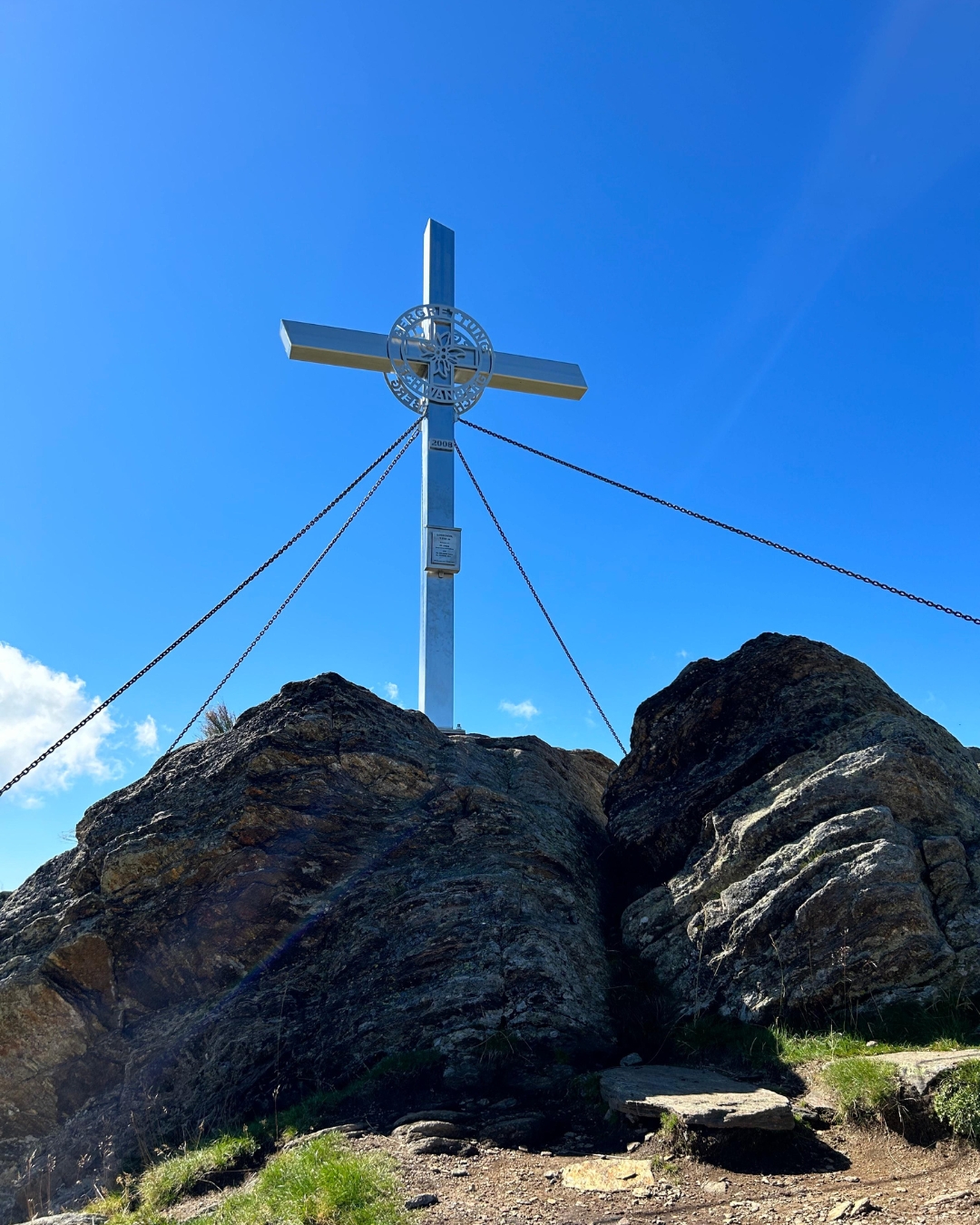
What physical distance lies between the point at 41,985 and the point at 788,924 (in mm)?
7674

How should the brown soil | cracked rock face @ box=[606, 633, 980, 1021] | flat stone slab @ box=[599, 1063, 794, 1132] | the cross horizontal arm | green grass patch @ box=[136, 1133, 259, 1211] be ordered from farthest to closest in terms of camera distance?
the cross horizontal arm, cracked rock face @ box=[606, 633, 980, 1021], green grass patch @ box=[136, 1133, 259, 1211], flat stone slab @ box=[599, 1063, 794, 1132], the brown soil

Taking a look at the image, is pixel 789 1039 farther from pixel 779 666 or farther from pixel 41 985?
pixel 41 985

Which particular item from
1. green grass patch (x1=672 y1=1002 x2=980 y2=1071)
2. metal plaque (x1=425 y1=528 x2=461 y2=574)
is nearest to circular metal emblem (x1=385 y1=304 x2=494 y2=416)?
metal plaque (x1=425 y1=528 x2=461 y2=574)

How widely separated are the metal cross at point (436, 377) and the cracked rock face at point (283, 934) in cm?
314

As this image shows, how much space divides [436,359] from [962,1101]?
43.7 ft

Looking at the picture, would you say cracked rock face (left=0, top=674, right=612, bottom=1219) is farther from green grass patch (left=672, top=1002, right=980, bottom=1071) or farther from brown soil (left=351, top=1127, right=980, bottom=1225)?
brown soil (left=351, top=1127, right=980, bottom=1225)

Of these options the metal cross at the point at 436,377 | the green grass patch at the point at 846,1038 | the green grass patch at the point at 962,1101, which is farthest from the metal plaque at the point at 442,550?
the green grass patch at the point at 962,1101

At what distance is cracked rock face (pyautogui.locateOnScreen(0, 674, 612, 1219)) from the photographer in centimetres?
876

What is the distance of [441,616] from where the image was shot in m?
15.2

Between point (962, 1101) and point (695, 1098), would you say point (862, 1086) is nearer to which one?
point (962, 1101)

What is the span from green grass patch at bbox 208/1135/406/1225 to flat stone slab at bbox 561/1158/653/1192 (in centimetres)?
119

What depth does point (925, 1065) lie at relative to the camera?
21.7ft

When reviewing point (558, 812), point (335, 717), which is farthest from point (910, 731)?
point (335, 717)

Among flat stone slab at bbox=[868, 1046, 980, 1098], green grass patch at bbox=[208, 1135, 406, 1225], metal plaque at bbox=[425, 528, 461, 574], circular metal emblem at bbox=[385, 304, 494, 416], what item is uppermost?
circular metal emblem at bbox=[385, 304, 494, 416]
